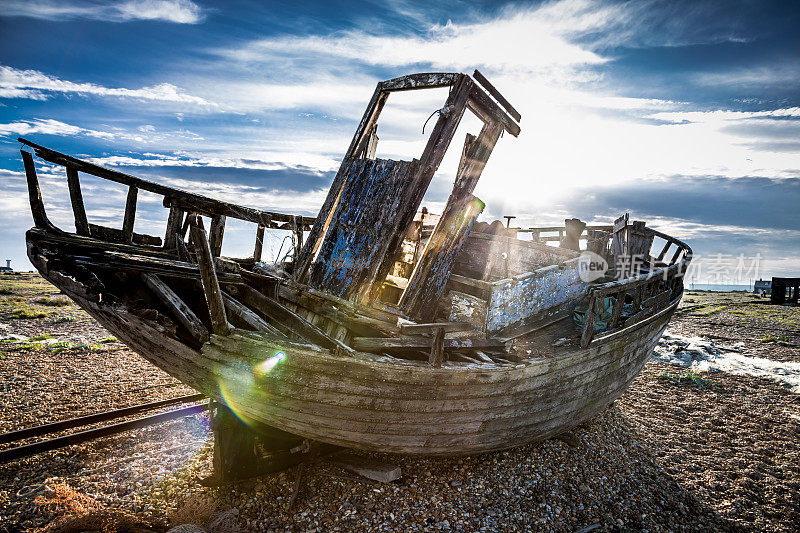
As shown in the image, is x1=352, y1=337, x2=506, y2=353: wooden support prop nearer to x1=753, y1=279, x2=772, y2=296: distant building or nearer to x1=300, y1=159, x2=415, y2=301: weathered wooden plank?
x1=300, y1=159, x2=415, y2=301: weathered wooden plank

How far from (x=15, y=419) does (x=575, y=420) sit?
30.8ft

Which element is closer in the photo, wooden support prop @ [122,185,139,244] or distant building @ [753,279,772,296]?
wooden support prop @ [122,185,139,244]

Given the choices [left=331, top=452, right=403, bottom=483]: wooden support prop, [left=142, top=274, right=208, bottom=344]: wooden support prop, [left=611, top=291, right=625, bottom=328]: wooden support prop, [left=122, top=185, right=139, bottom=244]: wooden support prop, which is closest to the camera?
[left=142, top=274, right=208, bottom=344]: wooden support prop

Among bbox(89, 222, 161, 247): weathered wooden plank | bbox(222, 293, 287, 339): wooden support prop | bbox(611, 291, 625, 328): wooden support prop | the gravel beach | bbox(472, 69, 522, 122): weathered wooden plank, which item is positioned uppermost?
bbox(472, 69, 522, 122): weathered wooden plank

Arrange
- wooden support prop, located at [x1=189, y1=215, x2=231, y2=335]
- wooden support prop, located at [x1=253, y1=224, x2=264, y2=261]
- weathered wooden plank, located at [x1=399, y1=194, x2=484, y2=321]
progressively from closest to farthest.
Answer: wooden support prop, located at [x1=189, y1=215, x2=231, y2=335] → weathered wooden plank, located at [x1=399, y1=194, x2=484, y2=321] → wooden support prop, located at [x1=253, y1=224, x2=264, y2=261]

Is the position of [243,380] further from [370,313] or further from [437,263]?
[437,263]

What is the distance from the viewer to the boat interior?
15.3ft

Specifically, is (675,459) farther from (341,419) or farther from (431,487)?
(341,419)

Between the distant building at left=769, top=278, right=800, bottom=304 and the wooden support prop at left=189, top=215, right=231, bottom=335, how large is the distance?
4349 centimetres

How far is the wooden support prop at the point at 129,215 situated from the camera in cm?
648

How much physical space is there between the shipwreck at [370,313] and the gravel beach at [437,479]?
72 centimetres

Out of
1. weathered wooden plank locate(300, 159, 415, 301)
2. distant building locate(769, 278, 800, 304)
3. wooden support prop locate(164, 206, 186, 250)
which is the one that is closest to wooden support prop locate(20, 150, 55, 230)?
wooden support prop locate(164, 206, 186, 250)

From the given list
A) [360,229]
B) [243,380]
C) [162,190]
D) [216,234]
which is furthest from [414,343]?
[162,190]

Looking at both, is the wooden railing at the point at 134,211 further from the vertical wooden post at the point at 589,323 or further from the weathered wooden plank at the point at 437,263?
the vertical wooden post at the point at 589,323
